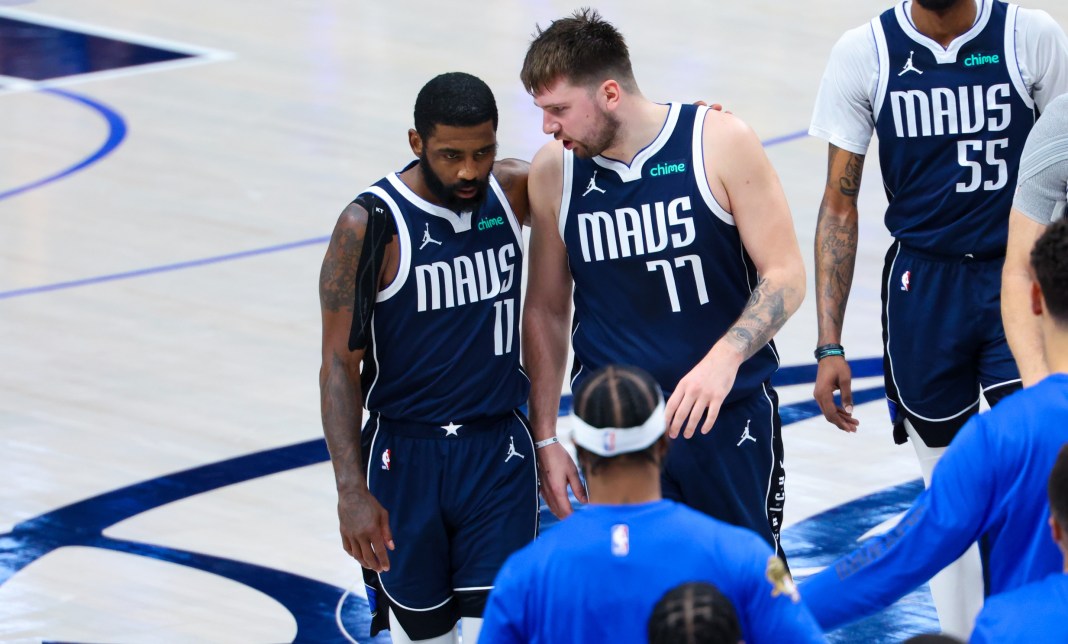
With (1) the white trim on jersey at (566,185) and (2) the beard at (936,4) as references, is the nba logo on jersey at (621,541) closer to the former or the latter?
(1) the white trim on jersey at (566,185)

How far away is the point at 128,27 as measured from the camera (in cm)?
1566

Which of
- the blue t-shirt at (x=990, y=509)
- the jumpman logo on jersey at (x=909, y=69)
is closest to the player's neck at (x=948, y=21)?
the jumpman logo on jersey at (x=909, y=69)

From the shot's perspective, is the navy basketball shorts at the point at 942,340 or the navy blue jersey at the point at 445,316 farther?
the navy basketball shorts at the point at 942,340

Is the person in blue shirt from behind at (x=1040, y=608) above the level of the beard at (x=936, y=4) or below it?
below

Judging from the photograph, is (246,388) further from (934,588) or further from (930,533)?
(930,533)

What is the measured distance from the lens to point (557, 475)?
17.0ft

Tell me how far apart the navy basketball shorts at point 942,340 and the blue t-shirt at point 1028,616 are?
7.80 feet

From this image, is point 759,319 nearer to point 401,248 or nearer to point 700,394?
point 700,394

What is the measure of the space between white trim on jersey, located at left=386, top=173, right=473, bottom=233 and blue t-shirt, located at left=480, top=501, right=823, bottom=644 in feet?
5.66

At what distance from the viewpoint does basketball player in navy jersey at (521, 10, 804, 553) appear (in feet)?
16.3

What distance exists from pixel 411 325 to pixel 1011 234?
1.62 m

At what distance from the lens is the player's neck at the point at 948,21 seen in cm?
563

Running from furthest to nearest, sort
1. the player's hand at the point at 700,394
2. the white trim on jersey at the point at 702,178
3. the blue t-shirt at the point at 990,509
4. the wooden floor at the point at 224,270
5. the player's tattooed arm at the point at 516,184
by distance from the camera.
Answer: the wooden floor at the point at 224,270, the player's tattooed arm at the point at 516,184, the white trim on jersey at the point at 702,178, the player's hand at the point at 700,394, the blue t-shirt at the point at 990,509

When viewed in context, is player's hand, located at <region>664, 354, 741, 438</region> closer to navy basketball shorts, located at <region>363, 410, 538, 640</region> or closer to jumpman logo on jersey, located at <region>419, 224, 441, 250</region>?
navy basketball shorts, located at <region>363, 410, 538, 640</region>
